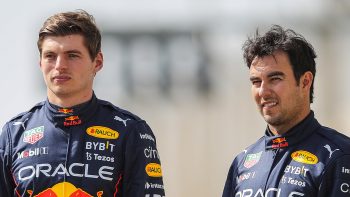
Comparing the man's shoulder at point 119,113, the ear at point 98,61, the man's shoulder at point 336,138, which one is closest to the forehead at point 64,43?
the ear at point 98,61

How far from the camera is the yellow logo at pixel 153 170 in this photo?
6047mm

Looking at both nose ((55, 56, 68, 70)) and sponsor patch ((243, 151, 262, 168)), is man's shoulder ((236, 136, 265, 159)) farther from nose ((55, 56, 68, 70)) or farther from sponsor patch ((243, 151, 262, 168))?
nose ((55, 56, 68, 70))

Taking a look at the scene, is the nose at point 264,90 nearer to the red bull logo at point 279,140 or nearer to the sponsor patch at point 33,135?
the red bull logo at point 279,140

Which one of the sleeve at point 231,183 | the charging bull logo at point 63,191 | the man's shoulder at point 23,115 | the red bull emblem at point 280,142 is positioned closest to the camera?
the charging bull logo at point 63,191

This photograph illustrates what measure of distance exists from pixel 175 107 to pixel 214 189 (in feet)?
6.05

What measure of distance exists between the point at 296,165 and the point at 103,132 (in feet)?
3.67

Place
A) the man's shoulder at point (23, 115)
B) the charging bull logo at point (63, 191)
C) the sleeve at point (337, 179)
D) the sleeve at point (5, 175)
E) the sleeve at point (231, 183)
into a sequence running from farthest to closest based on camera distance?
1. the sleeve at point (231, 183)
2. the man's shoulder at point (23, 115)
3. the sleeve at point (5, 175)
4. the charging bull logo at point (63, 191)
5. the sleeve at point (337, 179)

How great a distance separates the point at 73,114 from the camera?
611 centimetres

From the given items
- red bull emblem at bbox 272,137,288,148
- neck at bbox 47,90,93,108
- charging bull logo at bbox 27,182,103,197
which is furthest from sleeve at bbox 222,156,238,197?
neck at bbox 47,90,93,108

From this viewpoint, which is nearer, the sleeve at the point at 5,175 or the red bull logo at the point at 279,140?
the sleeve at the point at 5,175

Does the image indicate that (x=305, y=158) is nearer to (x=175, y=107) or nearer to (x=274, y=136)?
(x=274, y=136)

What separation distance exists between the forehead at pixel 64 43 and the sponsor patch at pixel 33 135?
472 mm

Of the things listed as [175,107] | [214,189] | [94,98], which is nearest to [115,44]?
[175,107]

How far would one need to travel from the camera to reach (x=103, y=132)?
6.11 m
